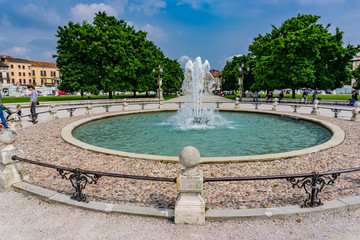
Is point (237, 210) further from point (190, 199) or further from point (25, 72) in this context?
point (25, 72)

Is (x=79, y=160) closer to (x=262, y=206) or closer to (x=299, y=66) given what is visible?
(x=262, y=206)

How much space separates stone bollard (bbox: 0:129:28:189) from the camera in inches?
206

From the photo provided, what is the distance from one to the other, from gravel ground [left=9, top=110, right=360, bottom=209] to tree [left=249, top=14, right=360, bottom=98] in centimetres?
2515

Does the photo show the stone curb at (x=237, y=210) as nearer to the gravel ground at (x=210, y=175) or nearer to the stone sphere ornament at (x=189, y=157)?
the gravel ground at (x=210, y=175)

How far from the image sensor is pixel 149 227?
3789 mm

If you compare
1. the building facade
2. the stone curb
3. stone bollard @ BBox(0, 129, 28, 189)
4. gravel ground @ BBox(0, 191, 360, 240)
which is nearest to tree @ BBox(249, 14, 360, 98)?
the stone curb

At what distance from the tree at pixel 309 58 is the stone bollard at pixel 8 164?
108ft

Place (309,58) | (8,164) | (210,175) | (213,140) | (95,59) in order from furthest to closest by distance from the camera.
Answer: (95,59), (309,58), (213,140), (210,175), (8,164)

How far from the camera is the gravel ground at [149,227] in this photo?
357 centimetres

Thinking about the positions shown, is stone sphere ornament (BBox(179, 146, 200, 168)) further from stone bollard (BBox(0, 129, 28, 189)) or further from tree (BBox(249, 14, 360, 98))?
tree (BBox(249, 14, 360, 98))

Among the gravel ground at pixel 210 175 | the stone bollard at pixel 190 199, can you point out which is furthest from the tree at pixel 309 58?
the stone bollard at pixel 190 199

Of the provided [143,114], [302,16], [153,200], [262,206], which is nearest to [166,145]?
[153,200]

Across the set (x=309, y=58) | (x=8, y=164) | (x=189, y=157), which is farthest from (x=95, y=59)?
(x=189, y=157)

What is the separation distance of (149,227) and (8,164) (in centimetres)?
425
